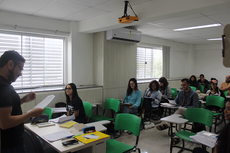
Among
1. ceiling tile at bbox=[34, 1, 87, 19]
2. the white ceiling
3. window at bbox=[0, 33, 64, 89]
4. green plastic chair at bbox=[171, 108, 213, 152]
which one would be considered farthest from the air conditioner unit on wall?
green plastic chair at bbox=[171, 108, 213, 152]

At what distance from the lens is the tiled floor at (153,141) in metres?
3.36

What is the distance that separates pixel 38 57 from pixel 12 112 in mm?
3107

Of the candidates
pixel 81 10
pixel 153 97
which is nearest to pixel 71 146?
pixel 81 10

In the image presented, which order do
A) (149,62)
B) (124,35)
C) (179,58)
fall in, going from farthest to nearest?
(179,58), (149,62), (124,35)

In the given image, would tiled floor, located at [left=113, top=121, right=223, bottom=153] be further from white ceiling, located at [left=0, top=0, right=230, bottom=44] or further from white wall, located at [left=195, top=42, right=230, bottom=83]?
white wall, located at [left=195, top=42, right=230, bottom=83]

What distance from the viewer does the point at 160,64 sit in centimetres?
763

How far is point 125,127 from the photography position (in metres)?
2.74

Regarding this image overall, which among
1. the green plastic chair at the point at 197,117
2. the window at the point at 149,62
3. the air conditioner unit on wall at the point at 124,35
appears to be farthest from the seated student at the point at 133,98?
the window at the point at 149,62

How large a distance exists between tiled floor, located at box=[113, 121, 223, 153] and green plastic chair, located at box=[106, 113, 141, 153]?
0.89 metres

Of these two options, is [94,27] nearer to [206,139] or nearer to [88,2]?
[88,2]

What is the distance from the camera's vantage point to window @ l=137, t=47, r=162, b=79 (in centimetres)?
683

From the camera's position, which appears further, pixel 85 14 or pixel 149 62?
pixel 149 62

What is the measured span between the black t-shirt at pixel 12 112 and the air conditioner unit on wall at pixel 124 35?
3.38m

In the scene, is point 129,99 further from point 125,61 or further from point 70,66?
point 70,66
